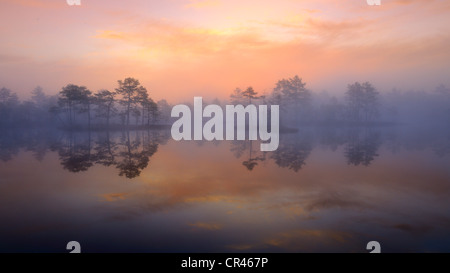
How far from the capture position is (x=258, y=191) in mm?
13102

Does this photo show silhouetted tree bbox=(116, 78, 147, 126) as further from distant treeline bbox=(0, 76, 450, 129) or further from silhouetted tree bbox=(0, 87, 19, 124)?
silhouetted tree bbox=(0, 87, 19, 124)

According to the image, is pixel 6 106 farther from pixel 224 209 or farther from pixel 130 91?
pixel 224 209

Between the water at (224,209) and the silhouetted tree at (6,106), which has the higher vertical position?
the silhouetted tree at (6,106)

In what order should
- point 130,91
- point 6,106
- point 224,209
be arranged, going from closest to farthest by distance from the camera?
point 224,209
point 130,91
point 6,106

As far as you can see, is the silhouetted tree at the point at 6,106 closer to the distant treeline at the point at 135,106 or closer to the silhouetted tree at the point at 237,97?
the distant treeline at the point at 135,106

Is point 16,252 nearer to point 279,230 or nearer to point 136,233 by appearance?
point 136,233

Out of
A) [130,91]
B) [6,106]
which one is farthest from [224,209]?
[6,106]

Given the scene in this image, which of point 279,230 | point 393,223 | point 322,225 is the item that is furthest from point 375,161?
point 279,230

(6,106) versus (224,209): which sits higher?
(6,106)

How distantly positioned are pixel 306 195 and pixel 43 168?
1862 cm

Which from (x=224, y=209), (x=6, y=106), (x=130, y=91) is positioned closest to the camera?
(x=224, y=209)

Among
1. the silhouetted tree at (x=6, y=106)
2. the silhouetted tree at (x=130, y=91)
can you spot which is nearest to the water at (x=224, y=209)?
the silhouetted tree at (x=130, y=91)

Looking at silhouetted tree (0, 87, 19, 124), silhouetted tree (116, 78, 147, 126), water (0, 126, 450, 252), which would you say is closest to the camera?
water (0, 126, 450, 252)

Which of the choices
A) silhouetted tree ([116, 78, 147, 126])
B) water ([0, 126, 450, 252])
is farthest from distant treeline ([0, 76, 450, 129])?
water ([0, 126, 450, 252])
